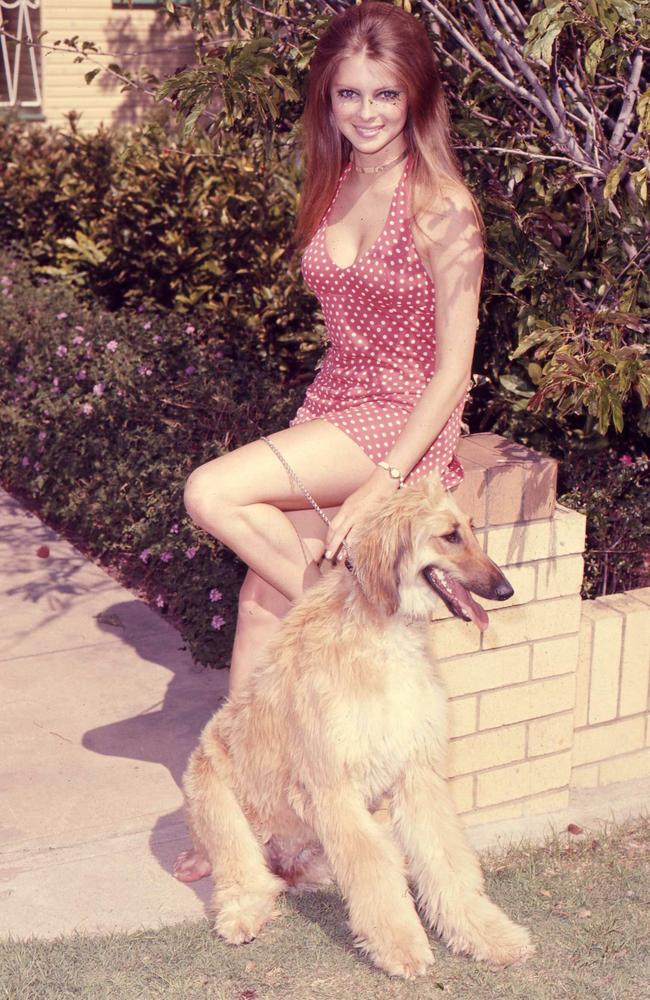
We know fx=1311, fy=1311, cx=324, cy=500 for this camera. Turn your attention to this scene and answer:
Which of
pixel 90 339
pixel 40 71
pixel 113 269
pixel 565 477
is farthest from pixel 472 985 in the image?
pixel 40 71

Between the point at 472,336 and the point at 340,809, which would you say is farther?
the point at 472,336

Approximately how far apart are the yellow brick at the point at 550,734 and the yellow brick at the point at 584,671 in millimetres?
135

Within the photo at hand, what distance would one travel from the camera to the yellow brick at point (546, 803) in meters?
5.24

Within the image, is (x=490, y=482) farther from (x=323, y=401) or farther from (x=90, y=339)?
(x=90, y=339)

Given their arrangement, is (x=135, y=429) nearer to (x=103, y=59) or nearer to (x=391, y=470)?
(x=391, y=470)

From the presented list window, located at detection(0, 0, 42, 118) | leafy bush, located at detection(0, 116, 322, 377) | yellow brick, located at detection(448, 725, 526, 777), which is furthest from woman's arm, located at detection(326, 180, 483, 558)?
window, located at detection(0, 0, 42, 118)

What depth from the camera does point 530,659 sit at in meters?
5.05

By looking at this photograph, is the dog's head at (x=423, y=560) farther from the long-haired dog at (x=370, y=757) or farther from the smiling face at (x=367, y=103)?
the smiling face at (x=367, y=103)

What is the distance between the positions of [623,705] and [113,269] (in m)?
6.22

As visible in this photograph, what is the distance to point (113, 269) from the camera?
1028 cm

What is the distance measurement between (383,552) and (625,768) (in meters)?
2.40

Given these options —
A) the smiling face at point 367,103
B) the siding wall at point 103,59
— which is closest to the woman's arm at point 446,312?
the smiling face at point 367,103

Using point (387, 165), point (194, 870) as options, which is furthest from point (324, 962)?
point (387, 165)

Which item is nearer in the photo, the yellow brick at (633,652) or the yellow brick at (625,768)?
the yellow brick at (633,652)
